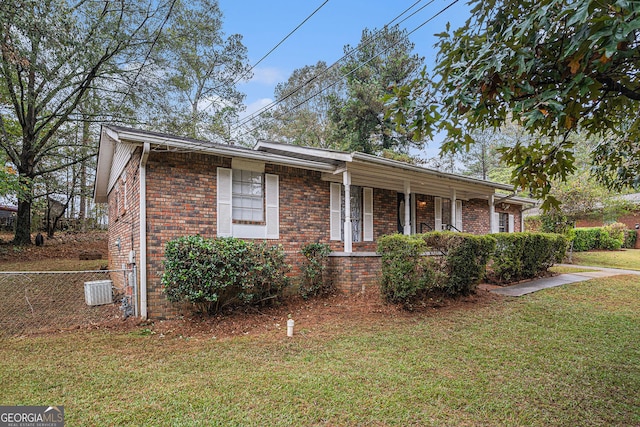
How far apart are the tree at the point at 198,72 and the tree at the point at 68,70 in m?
1.22

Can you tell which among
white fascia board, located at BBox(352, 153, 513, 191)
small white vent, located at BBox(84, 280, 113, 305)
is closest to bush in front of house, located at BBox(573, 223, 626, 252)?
white fascia board, located at BBox(352, 153, 513, 191)

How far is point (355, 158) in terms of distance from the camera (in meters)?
7.97

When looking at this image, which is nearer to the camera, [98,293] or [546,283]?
[98,293]

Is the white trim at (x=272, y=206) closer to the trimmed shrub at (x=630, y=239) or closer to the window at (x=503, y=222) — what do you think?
the window at (x=503, y=222)

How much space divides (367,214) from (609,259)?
1407cm

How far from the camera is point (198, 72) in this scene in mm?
20156

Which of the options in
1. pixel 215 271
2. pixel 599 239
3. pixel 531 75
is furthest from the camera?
pixel 599 239

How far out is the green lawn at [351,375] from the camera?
10.3 feet

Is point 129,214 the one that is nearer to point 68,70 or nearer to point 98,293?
point 98,293

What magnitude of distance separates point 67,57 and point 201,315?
10647 mm

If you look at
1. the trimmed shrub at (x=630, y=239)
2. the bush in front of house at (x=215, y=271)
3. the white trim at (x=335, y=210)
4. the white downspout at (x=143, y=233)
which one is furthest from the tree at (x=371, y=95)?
the white downspout at (x=143, y=233)

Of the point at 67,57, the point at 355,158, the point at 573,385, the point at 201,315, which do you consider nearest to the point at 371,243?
the point at 355,158

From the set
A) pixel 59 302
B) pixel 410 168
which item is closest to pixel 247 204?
pixel 410 168

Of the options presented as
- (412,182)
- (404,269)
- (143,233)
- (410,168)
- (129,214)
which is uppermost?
(410,168)
